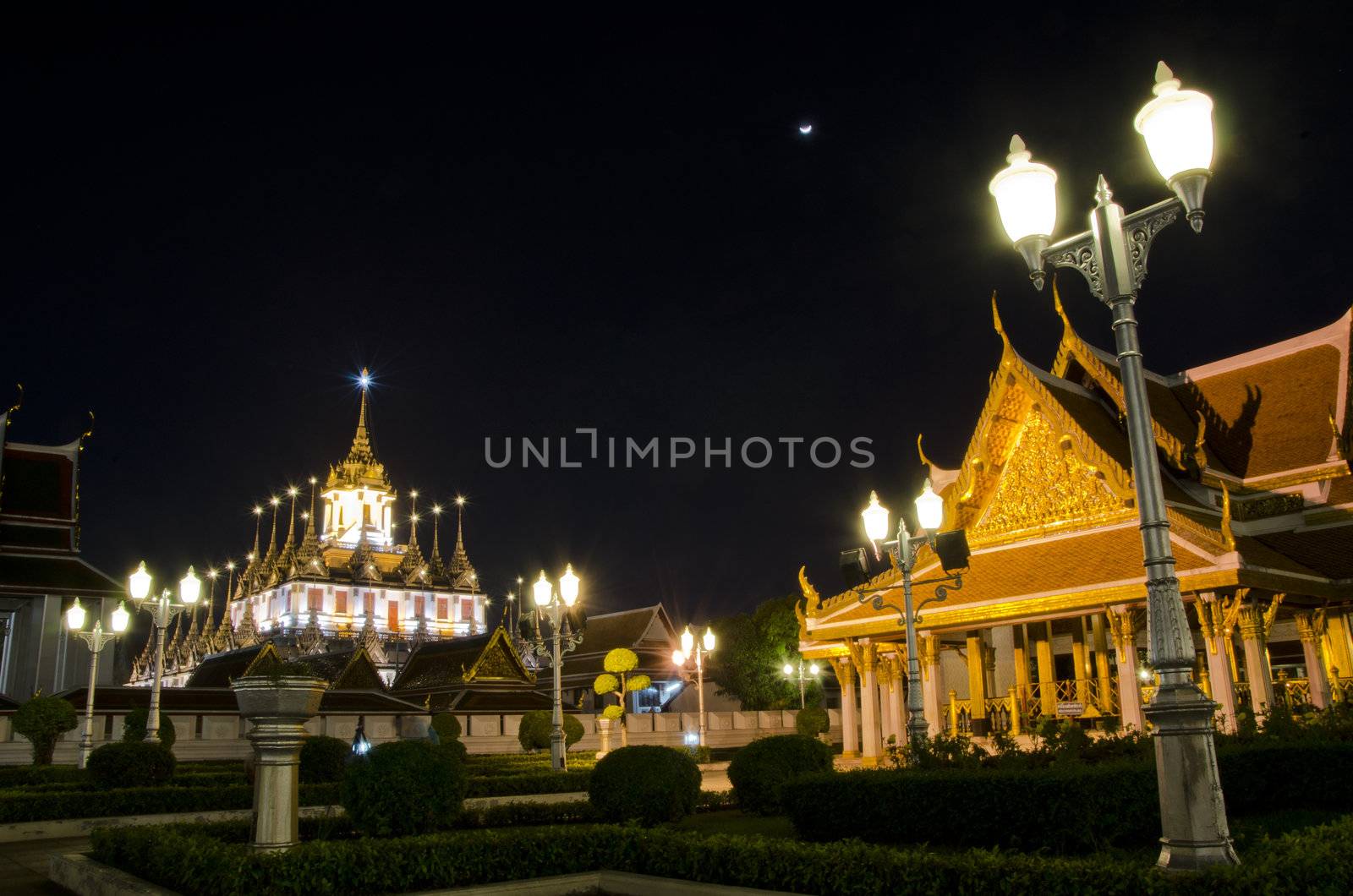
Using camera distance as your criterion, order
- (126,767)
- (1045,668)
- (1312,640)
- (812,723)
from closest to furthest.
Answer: (126,767)
(1312,640)
(1045,668)
(812,723)

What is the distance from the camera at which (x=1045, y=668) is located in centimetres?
2256

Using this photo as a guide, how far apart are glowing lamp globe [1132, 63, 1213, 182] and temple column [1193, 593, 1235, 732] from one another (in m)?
12.2

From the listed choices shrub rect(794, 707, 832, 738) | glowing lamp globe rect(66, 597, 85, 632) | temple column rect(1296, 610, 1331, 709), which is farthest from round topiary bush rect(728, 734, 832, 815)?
shrub rect(794, 707, 832, 738)

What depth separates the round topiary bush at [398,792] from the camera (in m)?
11.3

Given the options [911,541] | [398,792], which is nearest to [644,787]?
[398,792]

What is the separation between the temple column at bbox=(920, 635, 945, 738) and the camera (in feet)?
70.2

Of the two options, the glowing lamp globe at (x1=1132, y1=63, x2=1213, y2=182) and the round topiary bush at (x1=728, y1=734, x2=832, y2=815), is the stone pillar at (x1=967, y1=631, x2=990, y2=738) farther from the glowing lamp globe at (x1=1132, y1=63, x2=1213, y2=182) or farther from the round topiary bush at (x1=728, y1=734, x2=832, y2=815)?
the glowing lamp globe at (x1=1132, y1=63, x2=1213, y2=182)

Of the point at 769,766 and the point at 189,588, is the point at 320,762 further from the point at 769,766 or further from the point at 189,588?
the point at 769,766

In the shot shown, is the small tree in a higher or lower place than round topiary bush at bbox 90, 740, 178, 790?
higher

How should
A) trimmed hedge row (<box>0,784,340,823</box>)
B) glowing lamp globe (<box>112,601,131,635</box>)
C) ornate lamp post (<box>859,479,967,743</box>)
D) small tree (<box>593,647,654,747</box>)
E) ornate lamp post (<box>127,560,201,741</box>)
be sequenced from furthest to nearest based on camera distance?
small tree (<box>593,647,654,747</box>) < glowing lamp globe (<box>112,601,131,635</box>) < ornate lamp post (<box>127,560,201,741</box>) < trimmed hedge row (<box>0,784,340,823</box>) < ornate lamp post (<box>859,479,967,743</box>)

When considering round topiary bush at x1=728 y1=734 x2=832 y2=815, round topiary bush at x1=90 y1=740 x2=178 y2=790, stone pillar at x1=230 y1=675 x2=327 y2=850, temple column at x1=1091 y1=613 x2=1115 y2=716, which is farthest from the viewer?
temple column at x1=1091 y1=613 x2=1115 y2=716

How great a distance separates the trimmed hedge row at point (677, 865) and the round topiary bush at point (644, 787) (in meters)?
2.79

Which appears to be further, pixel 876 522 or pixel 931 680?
pixel 931 680

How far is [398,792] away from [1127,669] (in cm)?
1224
